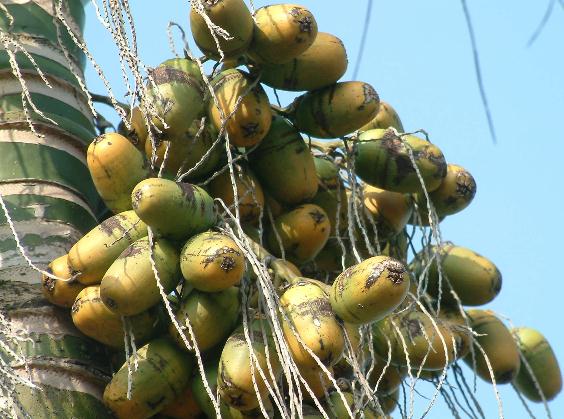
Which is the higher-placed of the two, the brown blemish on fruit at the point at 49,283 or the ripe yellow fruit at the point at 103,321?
the brown blemish on fruit at the point at 49,283

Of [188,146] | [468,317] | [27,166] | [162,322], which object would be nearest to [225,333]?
[162,322]

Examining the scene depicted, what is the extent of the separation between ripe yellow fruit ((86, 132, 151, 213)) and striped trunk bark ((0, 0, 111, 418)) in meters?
0.14

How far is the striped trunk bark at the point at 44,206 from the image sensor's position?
2086mm

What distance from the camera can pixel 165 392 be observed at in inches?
82.8

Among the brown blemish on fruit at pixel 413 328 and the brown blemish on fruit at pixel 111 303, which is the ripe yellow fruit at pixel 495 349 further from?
the brown blemish on fruit at pixel 111 303

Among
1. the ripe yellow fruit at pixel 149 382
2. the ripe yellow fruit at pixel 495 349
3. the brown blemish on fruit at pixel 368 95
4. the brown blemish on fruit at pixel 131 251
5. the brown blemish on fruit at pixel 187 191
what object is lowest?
the ripe yellow fruit at pixel 495 349

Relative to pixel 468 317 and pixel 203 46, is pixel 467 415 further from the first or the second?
pixel 203 46

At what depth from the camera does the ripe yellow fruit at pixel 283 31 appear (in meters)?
2.28

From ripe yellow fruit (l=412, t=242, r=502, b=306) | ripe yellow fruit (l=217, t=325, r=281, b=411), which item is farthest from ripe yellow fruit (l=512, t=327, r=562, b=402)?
ripe yellow fruit (l=217, t=325, r=281, b=411)

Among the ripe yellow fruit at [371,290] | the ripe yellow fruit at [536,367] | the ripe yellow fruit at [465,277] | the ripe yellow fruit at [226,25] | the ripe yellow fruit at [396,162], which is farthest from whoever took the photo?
the ripe yellow fruit at [536,367]

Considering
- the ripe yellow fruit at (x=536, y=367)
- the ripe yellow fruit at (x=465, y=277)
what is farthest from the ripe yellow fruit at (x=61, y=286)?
the ripe yellow fruit at (x=536, y=367)

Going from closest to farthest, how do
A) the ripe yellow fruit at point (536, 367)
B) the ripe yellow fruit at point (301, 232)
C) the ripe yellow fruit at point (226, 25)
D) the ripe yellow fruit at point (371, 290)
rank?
the ripe yellow fruit at point (371, 290), the ripe yellow fruit at point (226, 25), the ripe yellow fruit at point (301, 232), the ripe yellow fruit at point (536, 367)

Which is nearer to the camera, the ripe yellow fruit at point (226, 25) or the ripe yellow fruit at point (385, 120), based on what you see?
the ripe yellow fruit at point (226, 25)

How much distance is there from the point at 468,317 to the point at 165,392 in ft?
2.88
